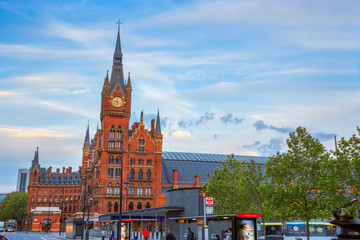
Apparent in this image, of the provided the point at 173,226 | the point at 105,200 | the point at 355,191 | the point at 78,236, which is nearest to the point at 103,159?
the point at 105,200

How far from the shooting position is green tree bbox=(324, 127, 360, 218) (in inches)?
1305

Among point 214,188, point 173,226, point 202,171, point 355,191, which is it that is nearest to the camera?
point 355,191

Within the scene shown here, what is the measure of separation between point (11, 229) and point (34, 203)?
47369 mm

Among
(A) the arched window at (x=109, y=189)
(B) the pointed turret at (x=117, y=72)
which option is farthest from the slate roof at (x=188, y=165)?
(B) the pointed turret at (x=117, y=72)

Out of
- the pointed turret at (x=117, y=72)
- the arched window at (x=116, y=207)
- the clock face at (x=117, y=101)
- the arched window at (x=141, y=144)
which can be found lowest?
the arched window at (x=116, y=207)

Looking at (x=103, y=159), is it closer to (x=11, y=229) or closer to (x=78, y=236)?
(x=78, y=236)

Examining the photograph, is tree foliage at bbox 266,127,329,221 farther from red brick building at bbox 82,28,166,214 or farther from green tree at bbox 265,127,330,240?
red brick building at bbox 82,28,166,214

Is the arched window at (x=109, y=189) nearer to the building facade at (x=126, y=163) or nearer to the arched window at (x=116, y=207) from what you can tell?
the building facade at (x=126, y=163)

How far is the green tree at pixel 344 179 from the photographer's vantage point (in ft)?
109

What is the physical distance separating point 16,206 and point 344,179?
180m

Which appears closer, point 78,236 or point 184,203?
point 184,203

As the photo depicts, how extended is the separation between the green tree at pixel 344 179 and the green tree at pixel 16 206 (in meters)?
173

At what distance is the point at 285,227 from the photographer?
264 ft

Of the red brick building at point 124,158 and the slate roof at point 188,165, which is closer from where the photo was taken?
the red brick building at point 124,158
